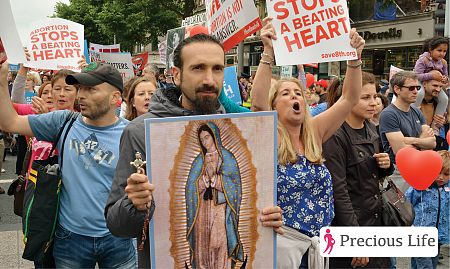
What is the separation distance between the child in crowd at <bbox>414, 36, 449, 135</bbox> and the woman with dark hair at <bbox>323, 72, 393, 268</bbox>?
3.10 metres

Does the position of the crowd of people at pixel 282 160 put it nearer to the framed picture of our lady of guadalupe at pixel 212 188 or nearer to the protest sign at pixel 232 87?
the framed picture of our lady of guadalupe at pixel 212 188

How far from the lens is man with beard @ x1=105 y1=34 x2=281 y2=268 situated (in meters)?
2.00

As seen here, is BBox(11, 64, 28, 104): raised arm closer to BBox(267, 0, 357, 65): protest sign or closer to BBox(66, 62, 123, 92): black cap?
BBox(66, 62, 123, 92): black cap

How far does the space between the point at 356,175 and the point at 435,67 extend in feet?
15.3

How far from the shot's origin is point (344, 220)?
3.42 meters

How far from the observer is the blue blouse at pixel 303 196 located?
3.03 m

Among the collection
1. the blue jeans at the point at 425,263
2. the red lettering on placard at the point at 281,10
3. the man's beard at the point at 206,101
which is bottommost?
the blue jeans at the point at 425,263

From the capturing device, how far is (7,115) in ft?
10.0

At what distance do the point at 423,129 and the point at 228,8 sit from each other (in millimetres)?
2407

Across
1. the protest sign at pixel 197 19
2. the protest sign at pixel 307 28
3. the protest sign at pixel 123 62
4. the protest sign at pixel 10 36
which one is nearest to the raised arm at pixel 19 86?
the protest sign at pixel 10 36

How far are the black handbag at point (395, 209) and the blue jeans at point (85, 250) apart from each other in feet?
5.89

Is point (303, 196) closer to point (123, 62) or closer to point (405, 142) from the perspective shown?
point (405, 142)

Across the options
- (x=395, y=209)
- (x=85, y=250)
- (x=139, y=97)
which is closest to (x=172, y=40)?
(x=139, y=97)

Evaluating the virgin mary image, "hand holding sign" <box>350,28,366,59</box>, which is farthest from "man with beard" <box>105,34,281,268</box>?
"hand holding sign" <box>350,28,366,59</box>
